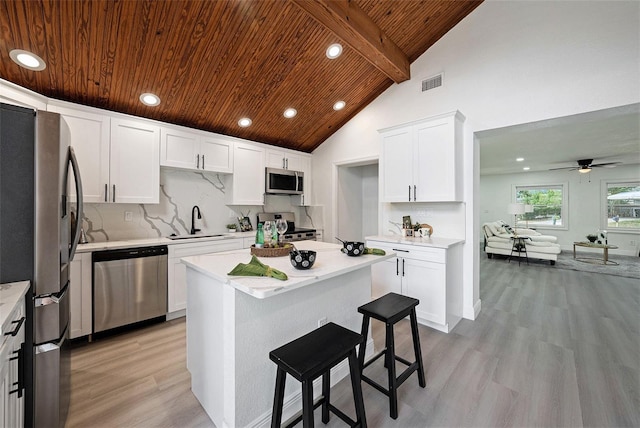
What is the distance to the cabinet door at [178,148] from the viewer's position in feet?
10.5

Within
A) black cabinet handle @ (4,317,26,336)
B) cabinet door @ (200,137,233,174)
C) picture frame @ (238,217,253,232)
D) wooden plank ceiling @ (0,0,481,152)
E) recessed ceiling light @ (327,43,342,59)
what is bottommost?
black cabinet handle @ (4,317,26,336)

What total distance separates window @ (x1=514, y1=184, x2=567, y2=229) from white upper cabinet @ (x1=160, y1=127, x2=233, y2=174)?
8.75 metres

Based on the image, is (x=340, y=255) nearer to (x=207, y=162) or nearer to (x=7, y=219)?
(x=7, y=219)

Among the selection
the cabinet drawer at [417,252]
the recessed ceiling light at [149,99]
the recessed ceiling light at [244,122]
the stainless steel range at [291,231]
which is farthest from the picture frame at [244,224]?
the cabinet drawer at [417,252]

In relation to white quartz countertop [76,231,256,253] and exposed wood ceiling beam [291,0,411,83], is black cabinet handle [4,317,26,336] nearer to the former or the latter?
white quartz countertop [76,231,256,253]

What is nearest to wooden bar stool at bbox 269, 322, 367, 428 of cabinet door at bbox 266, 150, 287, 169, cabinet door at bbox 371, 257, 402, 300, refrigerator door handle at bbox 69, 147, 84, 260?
refrigerator door handle at bbox 69, 147, 84, 260

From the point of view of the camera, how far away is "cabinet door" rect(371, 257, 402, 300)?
10.2 ft

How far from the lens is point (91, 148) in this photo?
268 cm

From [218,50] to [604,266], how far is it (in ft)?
27.7

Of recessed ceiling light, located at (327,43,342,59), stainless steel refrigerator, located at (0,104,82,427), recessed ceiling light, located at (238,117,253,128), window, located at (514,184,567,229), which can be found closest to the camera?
stainless steel refrigerator, located at (0,104,82,427)

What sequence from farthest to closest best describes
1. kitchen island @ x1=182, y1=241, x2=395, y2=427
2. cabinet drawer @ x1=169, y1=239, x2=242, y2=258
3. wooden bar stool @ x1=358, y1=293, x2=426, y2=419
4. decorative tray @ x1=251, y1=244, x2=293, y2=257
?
cabinet drawer @ x1=169, y1=239, x2=242, y2=258 < decorative tray @ x1=251, y1=244, x2=293, y2=257 < wooden bar stool @ x1=358, y1=293, x2=426, y2=419 < kitchen island @ x1=182, y1=241, x2=395, y2=427

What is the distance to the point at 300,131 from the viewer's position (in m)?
4.34

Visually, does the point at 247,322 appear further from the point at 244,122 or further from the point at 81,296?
the point at 244,122

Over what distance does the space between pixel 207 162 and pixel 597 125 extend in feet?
18.9
